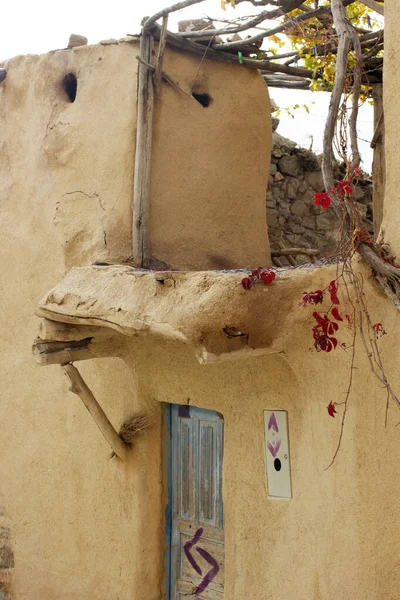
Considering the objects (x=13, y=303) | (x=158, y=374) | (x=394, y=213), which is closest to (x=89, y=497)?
(x=158, y=374)

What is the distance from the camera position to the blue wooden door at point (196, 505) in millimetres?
5656

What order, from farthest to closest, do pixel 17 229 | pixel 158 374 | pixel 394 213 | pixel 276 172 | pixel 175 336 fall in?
pixel 276 172, pixel 17 229, pixel 158 374, pixel 175 336, pixel 394 213

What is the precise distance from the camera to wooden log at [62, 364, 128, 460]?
577 centimetres

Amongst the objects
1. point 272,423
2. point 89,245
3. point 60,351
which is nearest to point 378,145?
point 89,245

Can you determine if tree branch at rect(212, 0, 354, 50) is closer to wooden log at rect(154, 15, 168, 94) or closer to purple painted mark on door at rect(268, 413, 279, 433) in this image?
wooden log at rect(154, 15, 168, 94)

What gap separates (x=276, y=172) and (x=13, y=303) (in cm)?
318

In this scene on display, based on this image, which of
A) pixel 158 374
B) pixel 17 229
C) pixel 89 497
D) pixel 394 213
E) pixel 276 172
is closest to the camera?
pixel 394 213

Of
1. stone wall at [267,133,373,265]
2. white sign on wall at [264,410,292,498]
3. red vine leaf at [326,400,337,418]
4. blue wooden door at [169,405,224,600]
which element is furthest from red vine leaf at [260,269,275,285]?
stone wall at [267,133,373,265]

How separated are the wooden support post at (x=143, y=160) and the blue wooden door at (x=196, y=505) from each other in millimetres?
1197

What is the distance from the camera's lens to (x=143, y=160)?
5.93 meters

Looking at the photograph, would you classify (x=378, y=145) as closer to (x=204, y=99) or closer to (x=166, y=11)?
(x=204, y=99)

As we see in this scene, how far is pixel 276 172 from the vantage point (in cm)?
848

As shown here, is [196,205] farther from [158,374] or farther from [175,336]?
[175,336]

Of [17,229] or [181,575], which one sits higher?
[17,229]
